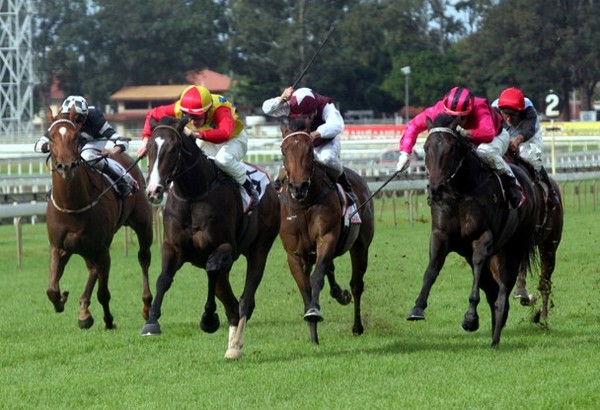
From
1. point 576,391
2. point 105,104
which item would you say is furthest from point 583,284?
point 105,104

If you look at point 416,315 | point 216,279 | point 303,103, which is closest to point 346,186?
point 303,103

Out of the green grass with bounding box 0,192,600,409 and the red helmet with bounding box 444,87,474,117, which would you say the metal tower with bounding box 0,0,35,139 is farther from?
the red helmet with bounding box 444,87,474,117

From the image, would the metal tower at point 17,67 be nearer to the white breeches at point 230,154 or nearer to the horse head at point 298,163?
the white breeches at point 230,154

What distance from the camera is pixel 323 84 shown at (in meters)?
76.4

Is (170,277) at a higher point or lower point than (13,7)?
lower

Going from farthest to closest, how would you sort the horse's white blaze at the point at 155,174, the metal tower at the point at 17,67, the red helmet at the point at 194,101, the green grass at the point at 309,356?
the metal tower at the point at 17,67 → the red helmet at the point at 194,101 → the horse's white blaze at the point at 155,174 → the green grass at the point at 309,356

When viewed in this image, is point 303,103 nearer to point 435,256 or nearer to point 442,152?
point 442,152

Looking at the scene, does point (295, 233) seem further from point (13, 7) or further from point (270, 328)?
point (13, 7)

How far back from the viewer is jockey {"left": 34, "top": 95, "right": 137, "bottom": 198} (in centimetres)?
1170

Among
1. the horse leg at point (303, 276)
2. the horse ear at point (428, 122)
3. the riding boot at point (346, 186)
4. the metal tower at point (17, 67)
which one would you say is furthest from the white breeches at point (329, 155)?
the metal tower at point (17, 67)

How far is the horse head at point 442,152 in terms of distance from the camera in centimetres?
925

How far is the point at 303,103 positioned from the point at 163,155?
1.57m

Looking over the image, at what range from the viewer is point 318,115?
33.8 feet

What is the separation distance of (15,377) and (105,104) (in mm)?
76303
